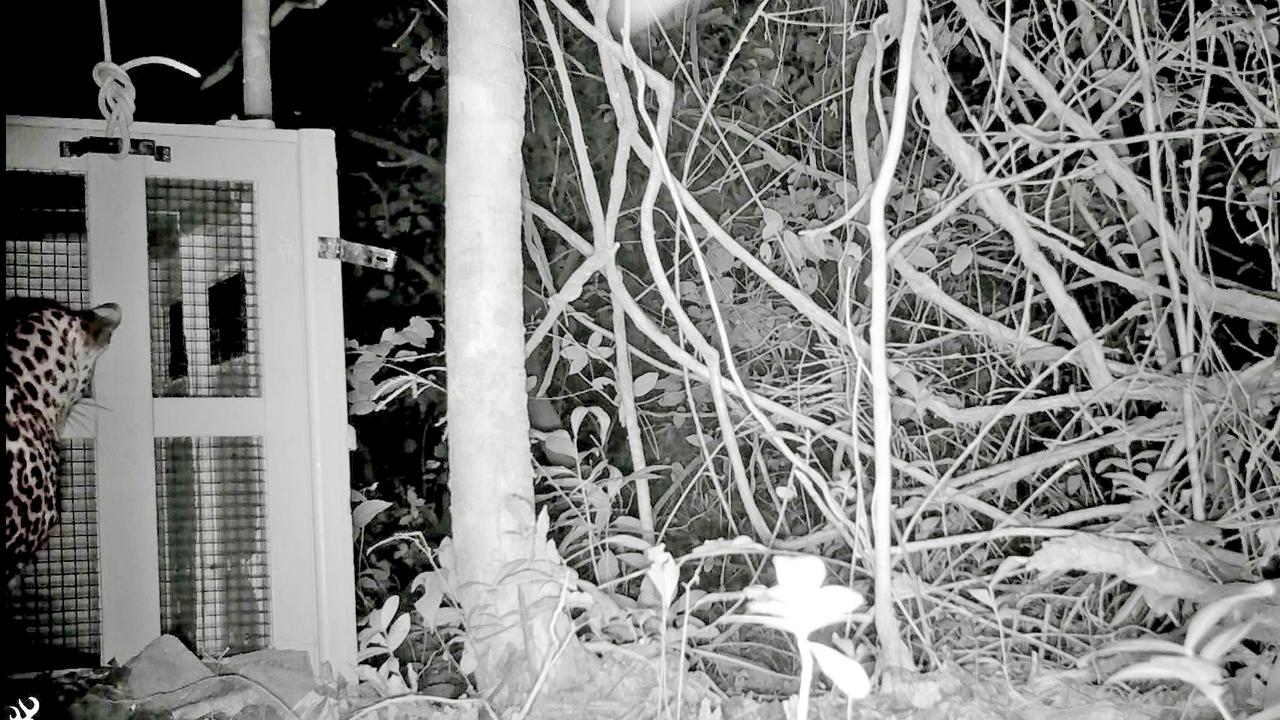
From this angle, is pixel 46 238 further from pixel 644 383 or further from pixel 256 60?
pixel 644 383

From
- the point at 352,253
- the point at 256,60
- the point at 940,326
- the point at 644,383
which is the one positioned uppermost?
the point at 256,60

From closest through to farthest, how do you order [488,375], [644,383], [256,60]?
[488,375]
[256,60]
[644,383]

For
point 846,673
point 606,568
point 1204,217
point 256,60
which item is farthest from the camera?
point 256,60

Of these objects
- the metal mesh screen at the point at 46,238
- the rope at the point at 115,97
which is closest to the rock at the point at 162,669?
the metal mesh screen at the point at 46,238

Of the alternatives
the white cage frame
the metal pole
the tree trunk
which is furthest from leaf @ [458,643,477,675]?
the metal pole

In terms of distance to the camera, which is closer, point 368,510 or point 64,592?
point 64,592

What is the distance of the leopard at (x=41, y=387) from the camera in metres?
1.40

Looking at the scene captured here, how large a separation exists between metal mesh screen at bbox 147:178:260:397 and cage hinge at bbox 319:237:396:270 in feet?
0.38

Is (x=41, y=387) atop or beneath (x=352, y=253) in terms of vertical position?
beneath

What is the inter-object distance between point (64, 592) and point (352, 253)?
68 centimetres

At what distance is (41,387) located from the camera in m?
1.46

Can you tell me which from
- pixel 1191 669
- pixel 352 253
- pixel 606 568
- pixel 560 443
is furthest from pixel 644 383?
pixel 1191 669

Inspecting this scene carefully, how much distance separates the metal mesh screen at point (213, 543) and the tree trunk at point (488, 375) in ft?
1.24

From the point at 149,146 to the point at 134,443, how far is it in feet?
1.52
